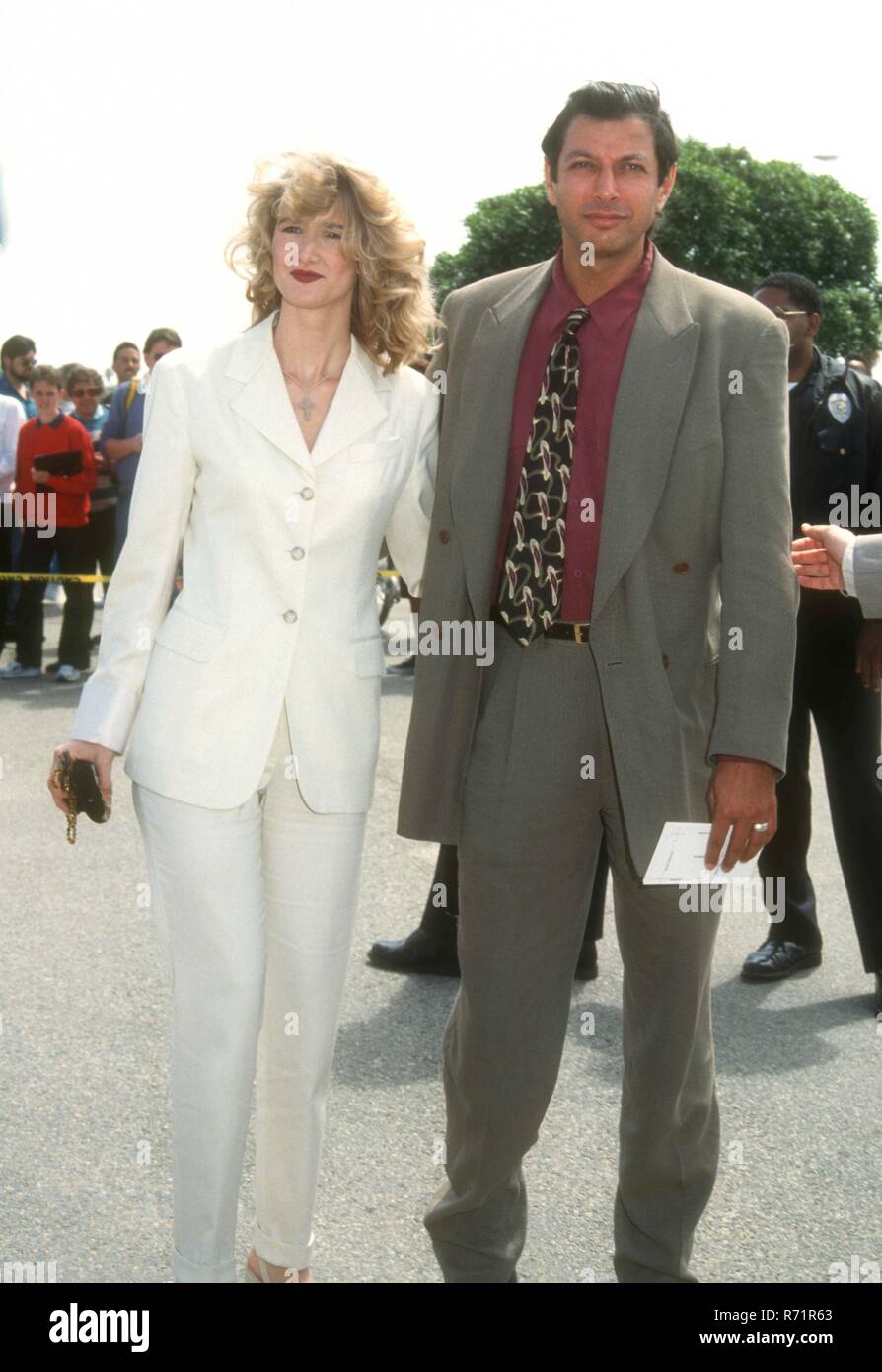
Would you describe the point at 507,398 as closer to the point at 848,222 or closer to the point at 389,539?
the point at 389,539

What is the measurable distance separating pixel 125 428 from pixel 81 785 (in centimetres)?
1003

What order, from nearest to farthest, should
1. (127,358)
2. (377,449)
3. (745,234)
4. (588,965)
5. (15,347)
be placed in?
(377,449)
(588,965)
(15,347)
(127,358)
(745,234)

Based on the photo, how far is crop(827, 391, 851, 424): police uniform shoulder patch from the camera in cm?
546

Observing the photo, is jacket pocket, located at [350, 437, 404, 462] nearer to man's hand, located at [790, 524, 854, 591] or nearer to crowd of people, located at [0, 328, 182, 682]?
man's hand, located at [790, 524, 854, 591]

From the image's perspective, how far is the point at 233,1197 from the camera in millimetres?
3348

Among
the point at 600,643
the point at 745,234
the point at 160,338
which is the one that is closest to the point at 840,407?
the point at 600,643

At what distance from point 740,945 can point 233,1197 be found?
3189 mm

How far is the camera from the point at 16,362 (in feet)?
46.5

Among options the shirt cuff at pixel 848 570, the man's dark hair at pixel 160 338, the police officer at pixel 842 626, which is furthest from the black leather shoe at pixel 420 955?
the man's dark hair at pixel 160 338

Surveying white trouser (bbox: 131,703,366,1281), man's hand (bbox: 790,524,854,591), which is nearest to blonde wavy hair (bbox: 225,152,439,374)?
white trouser (bbox: 131,703,366,1281)

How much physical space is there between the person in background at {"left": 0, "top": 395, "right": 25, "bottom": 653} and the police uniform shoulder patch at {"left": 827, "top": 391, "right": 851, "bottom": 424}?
8.21 meters

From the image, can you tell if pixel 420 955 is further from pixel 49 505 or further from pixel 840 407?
pixel 49 505

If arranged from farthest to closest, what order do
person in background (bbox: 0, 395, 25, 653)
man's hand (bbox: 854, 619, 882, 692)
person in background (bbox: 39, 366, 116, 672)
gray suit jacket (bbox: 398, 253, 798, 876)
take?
person in background (bbox: 39, 366, 116, 672) → person in background (bbox: 0, 395, 25, 653) → man's hand (bbox: 854, 619, 882, 692) → gray suit jacket (bbox: 398, 253, 798, 876)
